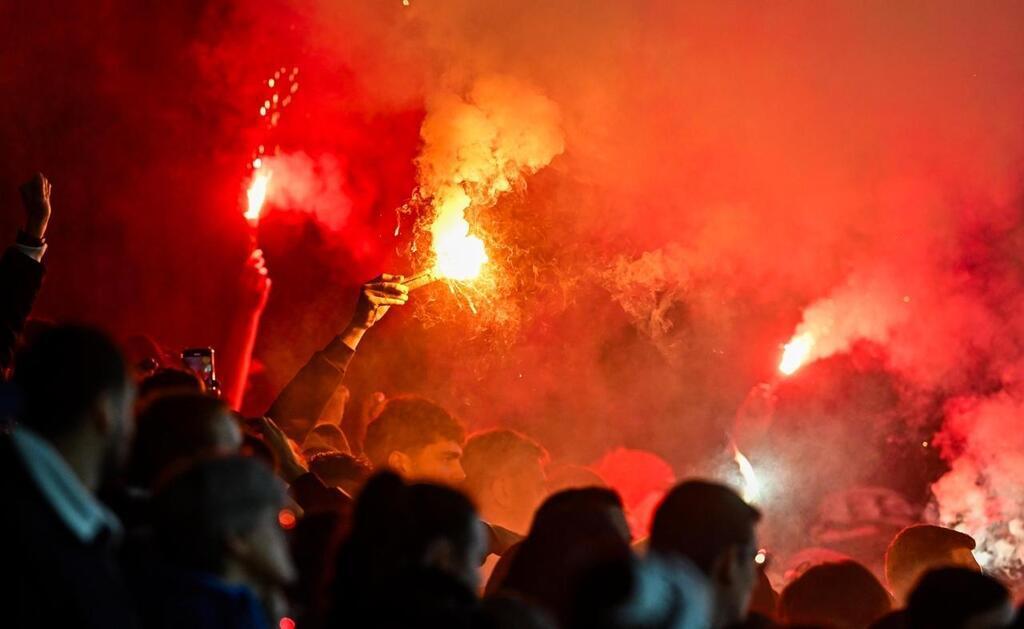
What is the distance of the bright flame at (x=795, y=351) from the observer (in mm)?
11172

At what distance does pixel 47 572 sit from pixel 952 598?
2.25m

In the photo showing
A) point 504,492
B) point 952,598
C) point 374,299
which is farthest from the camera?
point 374,299

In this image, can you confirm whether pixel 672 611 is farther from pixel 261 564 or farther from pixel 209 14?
pixel 209 14

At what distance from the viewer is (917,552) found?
5.29 metres

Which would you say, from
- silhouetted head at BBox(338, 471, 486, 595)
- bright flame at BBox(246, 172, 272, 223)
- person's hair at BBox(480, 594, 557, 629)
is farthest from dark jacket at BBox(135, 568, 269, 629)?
bright flame at BBox(246, 172, 272, 223)

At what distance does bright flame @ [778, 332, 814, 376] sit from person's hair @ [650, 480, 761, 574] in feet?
26.8

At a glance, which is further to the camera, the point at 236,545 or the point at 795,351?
the point at 795,351

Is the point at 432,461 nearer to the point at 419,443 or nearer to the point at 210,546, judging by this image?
the point at 419,443

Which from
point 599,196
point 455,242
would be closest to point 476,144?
point 455,242

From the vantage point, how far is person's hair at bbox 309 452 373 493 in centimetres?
531

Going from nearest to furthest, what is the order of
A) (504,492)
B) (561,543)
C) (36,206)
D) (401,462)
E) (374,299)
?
1. (561,543)
2. (36,206)
3. (504,492)
4. (401,462)
5. (374,299)

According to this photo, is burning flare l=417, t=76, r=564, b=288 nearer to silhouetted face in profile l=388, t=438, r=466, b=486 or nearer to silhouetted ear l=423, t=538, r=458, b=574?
silhouetted face in profile l=388, t=438, r=466, b=486

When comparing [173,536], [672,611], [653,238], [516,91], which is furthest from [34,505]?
[653,238]

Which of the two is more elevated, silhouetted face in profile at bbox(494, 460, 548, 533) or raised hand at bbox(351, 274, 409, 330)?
raised hand at bbox(351, 274, 409, 330)
